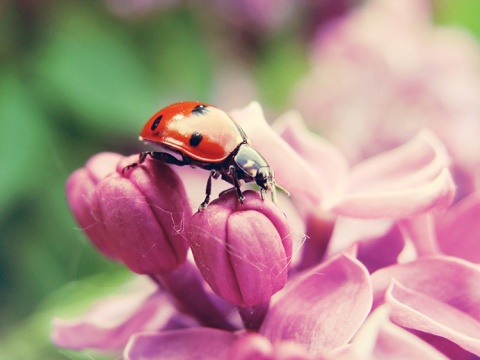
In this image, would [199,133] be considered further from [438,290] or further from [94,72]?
[94,72]

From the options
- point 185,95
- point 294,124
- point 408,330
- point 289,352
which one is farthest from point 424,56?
point 289,352

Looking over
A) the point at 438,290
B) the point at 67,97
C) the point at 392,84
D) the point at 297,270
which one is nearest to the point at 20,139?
the point at 67,97

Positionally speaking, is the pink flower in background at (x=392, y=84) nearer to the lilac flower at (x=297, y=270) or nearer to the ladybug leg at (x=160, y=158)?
the lilac flower at (x=297, y=270)

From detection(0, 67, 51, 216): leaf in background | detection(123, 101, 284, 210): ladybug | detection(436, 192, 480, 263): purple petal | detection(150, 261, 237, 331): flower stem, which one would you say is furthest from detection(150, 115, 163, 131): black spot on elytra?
detection(0, 67, 51, 216): leaf in background

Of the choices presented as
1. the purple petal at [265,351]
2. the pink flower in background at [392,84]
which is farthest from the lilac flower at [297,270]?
the pink flower in background at [392,84]

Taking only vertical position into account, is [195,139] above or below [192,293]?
above

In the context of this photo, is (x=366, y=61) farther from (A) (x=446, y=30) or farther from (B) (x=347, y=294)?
(B) (x=347, y=294)

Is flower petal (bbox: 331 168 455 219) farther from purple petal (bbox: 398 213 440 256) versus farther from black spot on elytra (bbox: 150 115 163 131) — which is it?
black spot on elytra (bbox: 150 115 163 131)
